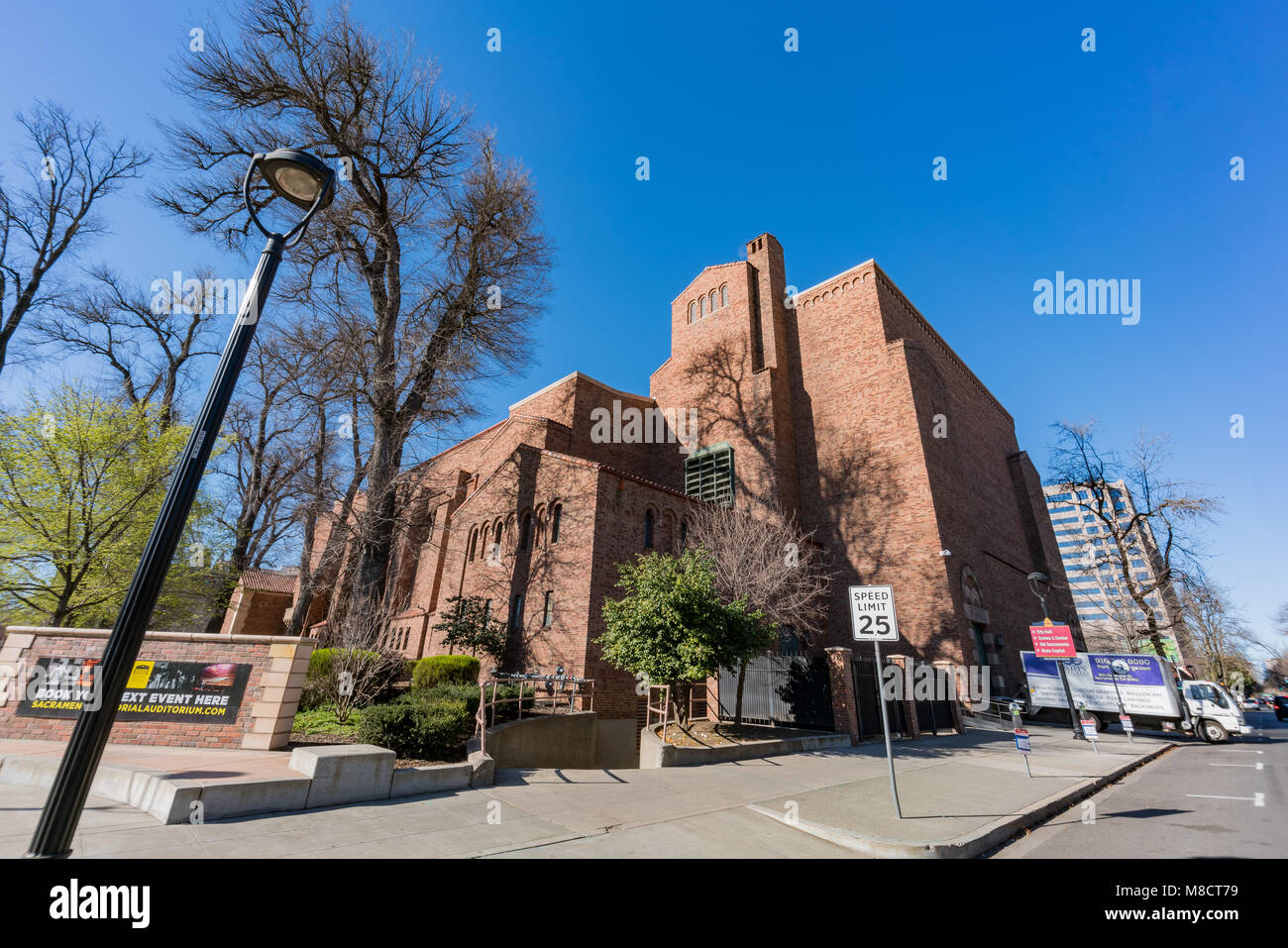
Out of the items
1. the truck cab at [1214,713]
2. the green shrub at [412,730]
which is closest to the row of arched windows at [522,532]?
the green shrub at [412,730]

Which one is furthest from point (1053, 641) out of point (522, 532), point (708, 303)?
point (708, 303)

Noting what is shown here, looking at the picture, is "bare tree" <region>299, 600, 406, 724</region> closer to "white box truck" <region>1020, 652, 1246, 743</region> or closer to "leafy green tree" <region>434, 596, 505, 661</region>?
"leafy green tree" <region>434, 596, 505, 661</region>

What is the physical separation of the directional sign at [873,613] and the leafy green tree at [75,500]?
16251 millimetres

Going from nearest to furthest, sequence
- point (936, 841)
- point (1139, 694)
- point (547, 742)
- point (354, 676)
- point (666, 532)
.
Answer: point (936, 841), point (354, 676), point (547, 742), point (666, 532), point (1139, 694)

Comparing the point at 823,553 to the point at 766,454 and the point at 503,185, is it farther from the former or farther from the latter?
the point at 503,185

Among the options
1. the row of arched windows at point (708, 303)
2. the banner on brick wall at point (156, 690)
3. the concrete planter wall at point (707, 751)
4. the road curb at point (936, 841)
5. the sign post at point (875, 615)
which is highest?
the row of arched windows at point (708, 303)

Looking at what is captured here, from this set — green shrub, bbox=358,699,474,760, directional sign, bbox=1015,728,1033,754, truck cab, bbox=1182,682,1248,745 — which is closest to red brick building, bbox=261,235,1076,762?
truck cab, bbox=1182,682,1248,745

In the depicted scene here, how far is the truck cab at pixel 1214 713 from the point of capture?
60.5 feet

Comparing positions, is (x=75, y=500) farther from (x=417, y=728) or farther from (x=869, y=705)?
(x=869, y=705)

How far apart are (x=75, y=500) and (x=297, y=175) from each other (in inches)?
544

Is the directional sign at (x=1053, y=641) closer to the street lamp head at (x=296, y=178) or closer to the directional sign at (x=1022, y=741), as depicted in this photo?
the directional sign at (x=1022, y=741)

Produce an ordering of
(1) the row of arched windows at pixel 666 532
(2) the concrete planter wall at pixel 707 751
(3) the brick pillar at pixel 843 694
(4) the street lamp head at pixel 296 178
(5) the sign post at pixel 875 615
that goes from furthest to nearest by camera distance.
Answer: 1. (1) the row of arched windows at pixel 666 532
2. (3) the brick pillar at pixel 843 694
3. (2) the concrete planter wall at pixel 707 751
4. (5) the sign post at pixel 875 615
5. (4) the street lamp head at pixel 296 178

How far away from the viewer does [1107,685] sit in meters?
20.3

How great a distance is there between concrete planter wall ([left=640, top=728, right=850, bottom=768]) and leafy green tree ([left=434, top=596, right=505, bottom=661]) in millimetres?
7116
